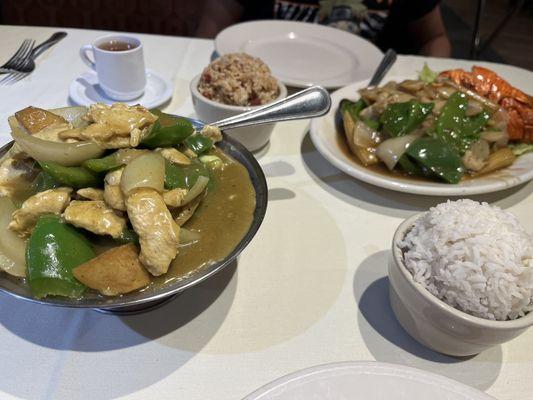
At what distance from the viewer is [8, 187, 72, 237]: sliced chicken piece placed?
1.03 meters

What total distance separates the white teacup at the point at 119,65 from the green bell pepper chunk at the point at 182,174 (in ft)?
2.97

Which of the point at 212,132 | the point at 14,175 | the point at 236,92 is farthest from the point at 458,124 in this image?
the point at 14,175

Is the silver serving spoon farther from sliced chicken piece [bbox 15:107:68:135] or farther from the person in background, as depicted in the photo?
the person in background

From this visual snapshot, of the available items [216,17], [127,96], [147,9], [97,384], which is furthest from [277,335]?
[147,9]

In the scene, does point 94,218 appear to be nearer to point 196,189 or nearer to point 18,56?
point 196,189

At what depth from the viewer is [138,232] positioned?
1.00 meters

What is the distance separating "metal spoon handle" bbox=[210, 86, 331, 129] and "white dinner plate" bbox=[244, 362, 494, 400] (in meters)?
0.84

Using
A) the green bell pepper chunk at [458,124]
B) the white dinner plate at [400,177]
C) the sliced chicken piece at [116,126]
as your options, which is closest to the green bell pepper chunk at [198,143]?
the sliced chicken piece at [116,126]

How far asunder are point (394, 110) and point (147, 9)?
2846mm

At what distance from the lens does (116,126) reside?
118 cm

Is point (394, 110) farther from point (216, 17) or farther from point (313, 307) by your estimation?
point (216, 17)

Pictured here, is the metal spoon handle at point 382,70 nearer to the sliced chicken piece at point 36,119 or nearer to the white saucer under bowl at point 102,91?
the white saucer under bowl at point 102,91

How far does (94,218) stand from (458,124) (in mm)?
1371

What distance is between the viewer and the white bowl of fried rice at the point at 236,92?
1.66 meters
